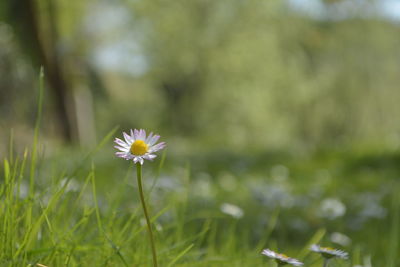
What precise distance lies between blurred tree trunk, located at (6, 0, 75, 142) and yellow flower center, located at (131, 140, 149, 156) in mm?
12666

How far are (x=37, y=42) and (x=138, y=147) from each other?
13.3m

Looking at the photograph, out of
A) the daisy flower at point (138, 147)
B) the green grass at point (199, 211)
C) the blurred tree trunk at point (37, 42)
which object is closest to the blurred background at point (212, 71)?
the blurred tree trunk at point (37, 42)

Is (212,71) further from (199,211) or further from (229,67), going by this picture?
(199,211)

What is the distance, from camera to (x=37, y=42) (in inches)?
535

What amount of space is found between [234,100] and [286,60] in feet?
12.0

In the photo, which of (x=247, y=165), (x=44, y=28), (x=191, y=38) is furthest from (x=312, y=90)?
(x=247, y=165)

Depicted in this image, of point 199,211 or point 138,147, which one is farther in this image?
point 199,211

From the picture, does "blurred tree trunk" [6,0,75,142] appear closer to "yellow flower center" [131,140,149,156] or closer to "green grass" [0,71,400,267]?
"green grass" [0,71,400,267]

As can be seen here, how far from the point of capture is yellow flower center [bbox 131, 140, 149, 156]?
113 centimetres

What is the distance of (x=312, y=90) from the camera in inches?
1110

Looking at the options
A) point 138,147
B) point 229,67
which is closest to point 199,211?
point 138,147

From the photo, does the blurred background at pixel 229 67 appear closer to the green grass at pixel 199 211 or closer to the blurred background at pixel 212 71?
the blurred background at pixel 212 71

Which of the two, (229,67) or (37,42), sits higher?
(229,67)

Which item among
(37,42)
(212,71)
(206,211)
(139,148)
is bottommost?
(139,148)
